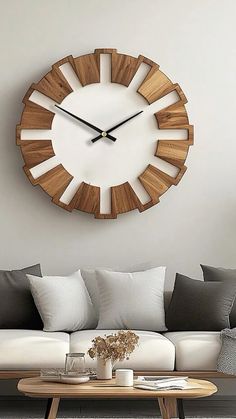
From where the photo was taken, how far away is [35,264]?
6.01m

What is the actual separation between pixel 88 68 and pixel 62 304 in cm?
167

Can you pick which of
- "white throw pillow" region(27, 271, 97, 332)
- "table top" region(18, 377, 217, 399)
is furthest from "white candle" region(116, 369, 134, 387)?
"white throw pillow" region(27, 271, 97, 332)

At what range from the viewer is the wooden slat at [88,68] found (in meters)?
6.02

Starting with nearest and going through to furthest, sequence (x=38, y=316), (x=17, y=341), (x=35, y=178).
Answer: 1. (x=17, y=341)
2. (x=38, y=316)
3. (x=35, y=178)

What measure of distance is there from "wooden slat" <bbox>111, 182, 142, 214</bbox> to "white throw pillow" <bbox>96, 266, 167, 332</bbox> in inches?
23.2

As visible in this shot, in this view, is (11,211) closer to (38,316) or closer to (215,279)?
(38,316)

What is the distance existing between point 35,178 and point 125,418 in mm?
1738

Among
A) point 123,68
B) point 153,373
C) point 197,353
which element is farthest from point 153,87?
point 153,373

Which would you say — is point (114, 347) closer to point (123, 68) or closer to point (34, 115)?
point (34, 115)

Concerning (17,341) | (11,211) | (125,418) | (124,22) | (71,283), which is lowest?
(125,418)

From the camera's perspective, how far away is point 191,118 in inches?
242

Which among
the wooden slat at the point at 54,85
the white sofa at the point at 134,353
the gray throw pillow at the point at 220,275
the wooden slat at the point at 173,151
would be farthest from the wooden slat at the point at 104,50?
the white sofa at the point at 134,353

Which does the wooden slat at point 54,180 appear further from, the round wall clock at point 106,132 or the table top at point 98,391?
the table top at point 98,391

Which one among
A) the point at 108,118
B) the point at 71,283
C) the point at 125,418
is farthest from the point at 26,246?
the point at 125,418
